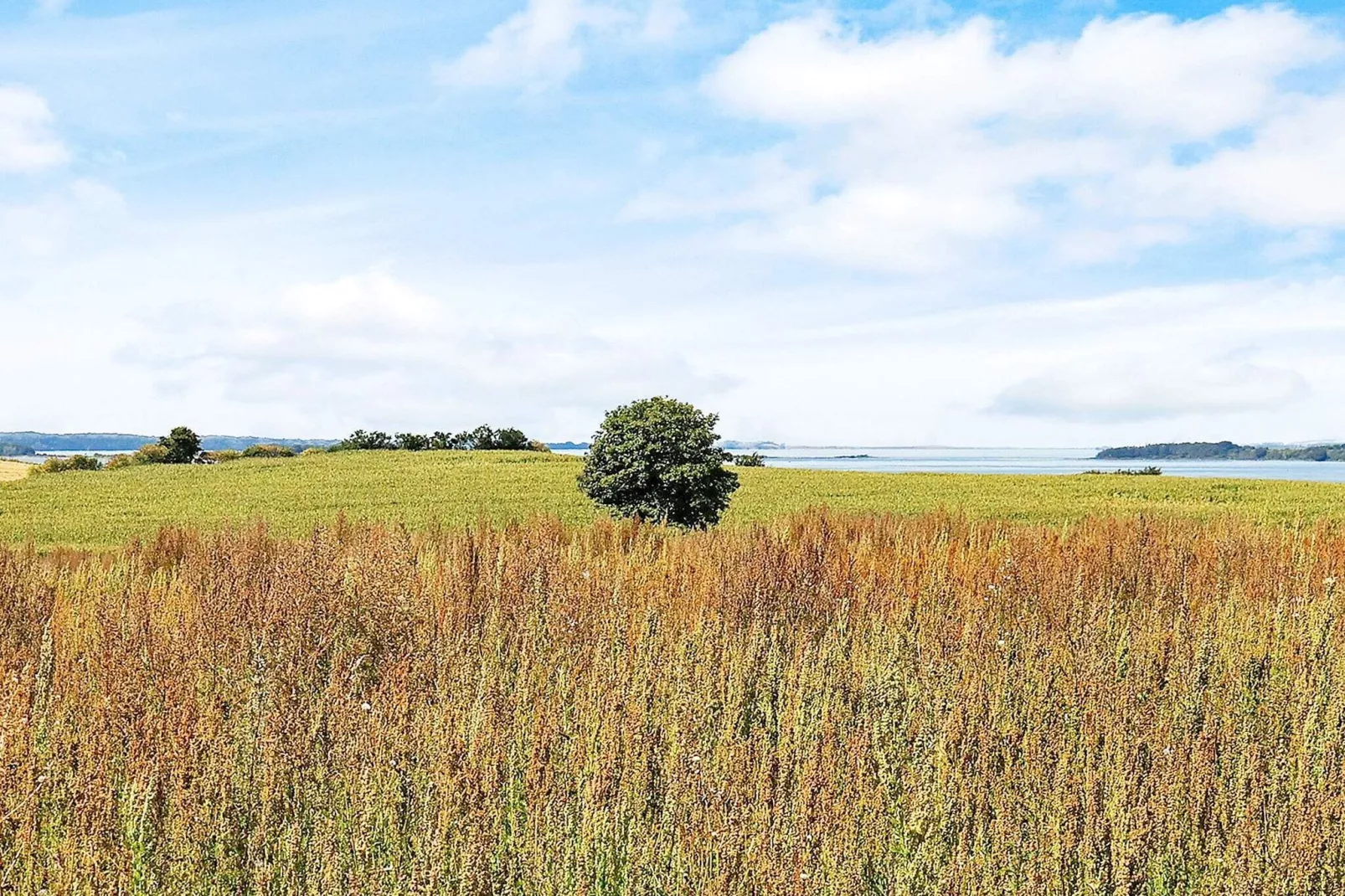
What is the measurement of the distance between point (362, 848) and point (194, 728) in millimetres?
1206

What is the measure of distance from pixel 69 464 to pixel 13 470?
8.07 ft

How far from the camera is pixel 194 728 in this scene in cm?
362

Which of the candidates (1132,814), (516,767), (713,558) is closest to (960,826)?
(1132,814)

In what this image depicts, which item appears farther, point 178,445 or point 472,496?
point 178,445

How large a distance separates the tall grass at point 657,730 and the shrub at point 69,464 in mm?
42686

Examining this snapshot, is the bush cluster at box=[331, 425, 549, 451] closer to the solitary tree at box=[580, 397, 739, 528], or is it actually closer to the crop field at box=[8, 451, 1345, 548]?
the crop field at box=[8, 451, 1345, 548]

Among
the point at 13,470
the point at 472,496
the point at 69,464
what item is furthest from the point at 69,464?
the point at 472,496

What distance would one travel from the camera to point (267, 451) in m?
51.7

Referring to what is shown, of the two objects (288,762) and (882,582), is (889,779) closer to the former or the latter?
(288,762)

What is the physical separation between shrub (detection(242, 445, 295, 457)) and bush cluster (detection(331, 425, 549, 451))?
242 centimetres

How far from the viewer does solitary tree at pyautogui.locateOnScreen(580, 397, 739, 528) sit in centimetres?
1274

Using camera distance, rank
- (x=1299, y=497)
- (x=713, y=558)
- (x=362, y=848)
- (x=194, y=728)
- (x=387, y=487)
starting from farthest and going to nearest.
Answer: (x=387, y=487), (x=1299, y=497), (x=713, y=558), (x=194, y=728), (x=362, y=848)

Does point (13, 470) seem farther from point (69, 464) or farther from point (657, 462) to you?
point (657, 462)

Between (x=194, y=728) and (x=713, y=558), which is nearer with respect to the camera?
(x=194, y=728)
